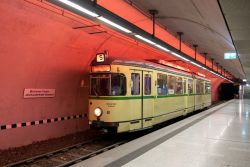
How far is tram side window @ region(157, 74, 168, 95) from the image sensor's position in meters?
11.2

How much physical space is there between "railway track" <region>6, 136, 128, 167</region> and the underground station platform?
0.09 feet

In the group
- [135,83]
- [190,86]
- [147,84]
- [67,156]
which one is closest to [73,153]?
[67,156]

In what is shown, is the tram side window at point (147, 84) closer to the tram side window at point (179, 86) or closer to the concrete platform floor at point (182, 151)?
the concrete platform floor at point (182, 151)

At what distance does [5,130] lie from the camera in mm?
8258

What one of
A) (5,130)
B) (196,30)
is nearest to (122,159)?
(5,130)

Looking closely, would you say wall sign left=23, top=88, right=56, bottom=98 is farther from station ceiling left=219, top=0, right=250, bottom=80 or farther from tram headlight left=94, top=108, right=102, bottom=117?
station ceiling left=219, top=0, right=250, bottom=80

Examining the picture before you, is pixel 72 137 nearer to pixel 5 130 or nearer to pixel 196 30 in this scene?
pixel 5 130

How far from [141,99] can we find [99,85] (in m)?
1.51

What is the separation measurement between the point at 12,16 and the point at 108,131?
427cm

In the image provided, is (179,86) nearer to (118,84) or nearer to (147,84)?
(147,84)

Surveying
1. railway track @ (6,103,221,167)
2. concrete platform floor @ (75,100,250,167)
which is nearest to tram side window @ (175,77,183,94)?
Result: railway track @ (6,103,221,167)

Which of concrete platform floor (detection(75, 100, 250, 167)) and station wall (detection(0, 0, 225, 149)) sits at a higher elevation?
station wall (detection(0, 0, 225, 149))

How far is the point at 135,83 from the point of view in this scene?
31.7 ft

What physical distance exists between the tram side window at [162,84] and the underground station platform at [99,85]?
0.04m
